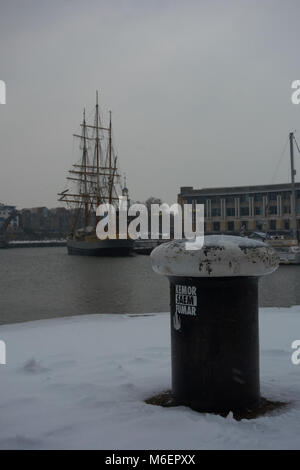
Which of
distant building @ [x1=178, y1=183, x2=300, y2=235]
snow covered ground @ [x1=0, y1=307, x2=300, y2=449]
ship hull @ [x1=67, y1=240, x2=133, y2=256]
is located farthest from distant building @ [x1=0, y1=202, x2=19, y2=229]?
snow covered ground @ [x1=0, y1=307, x2=300, y2=449]

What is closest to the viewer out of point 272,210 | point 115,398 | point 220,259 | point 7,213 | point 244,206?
point 220,259

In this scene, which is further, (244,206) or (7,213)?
(7,213)

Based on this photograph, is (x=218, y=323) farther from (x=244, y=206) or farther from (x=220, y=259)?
(x=244, y=206)

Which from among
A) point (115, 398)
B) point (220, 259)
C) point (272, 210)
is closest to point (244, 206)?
point (272, 210)

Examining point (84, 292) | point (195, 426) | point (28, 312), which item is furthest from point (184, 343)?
point (84, 292)

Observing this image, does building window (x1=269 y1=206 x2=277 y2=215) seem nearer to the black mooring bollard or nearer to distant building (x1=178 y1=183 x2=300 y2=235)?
distant building (x1=178 y1=183 x2=300 y2=235)

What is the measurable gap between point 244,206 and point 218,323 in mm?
99044

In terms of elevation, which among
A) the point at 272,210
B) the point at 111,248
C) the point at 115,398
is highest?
the point at 272,210

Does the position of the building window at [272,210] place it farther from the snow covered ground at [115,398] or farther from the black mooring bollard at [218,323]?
the black mooring bollard at [218,323]

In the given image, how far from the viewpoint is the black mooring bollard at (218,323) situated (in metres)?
3.37

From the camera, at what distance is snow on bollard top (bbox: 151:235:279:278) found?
333 centimetres

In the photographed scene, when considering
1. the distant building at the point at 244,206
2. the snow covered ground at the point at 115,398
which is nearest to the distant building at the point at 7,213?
the distant building at the point at 244,206

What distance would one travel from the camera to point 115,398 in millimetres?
3672

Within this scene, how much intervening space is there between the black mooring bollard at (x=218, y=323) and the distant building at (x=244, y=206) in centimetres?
9257
